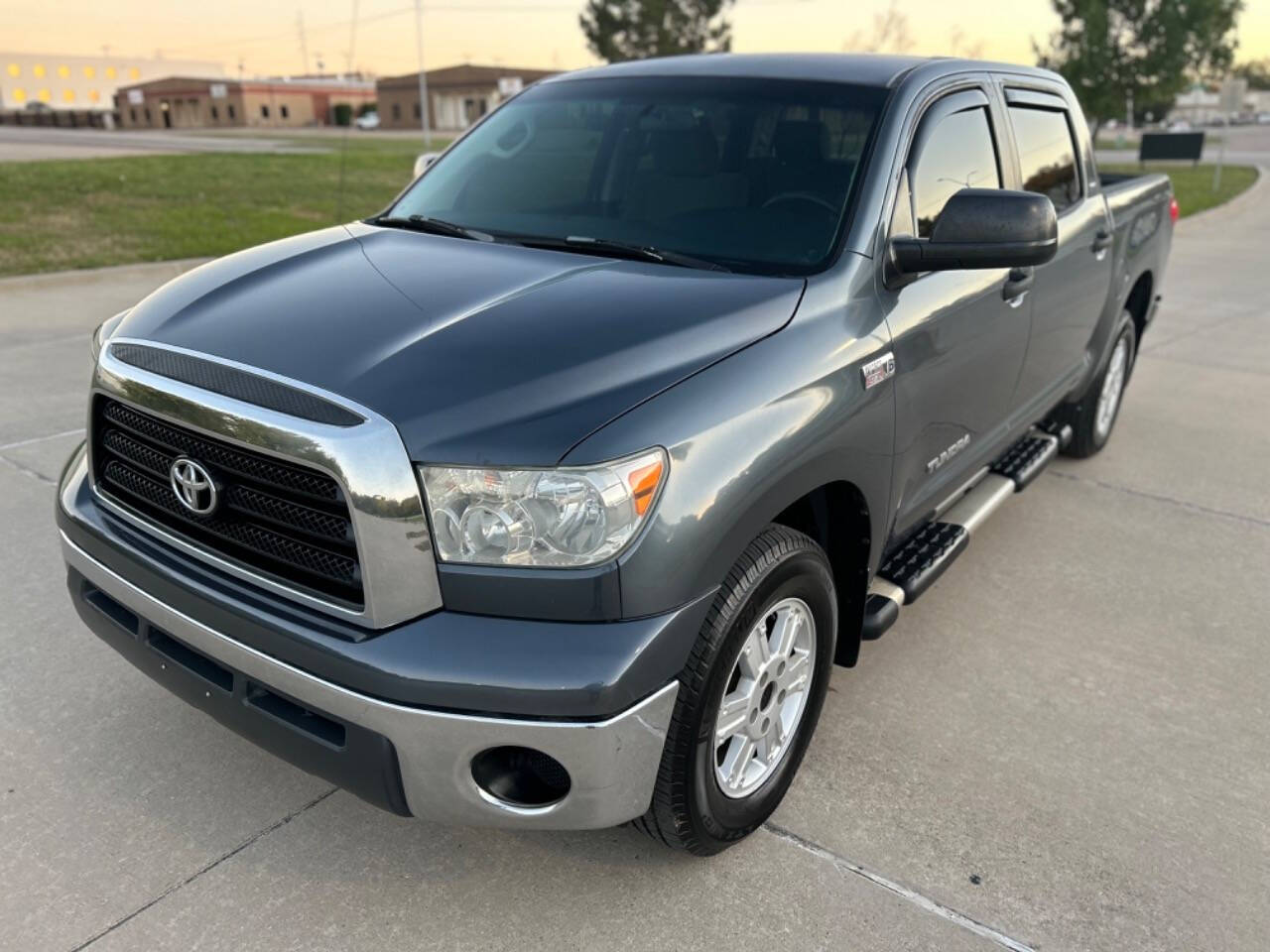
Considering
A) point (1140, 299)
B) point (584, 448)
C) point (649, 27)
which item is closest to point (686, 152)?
point (584, 448)

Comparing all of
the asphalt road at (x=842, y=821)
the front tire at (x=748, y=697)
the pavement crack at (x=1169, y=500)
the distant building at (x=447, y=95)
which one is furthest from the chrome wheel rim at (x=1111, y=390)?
the distant building at (x=447, y=95)

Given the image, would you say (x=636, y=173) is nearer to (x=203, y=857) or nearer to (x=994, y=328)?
(x=994, y=328)

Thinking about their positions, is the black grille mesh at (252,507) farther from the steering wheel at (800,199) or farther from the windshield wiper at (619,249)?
the steering wheel at (800,199)

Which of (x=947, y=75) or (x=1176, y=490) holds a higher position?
(x=947, y=75)

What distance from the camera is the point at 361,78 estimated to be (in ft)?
353

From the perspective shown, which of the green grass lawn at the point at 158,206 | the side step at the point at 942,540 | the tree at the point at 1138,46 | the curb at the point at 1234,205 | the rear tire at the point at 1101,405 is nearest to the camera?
the side step at the point at 942,540

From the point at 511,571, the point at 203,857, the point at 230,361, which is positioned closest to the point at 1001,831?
the point at 511,571

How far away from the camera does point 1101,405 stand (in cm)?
549

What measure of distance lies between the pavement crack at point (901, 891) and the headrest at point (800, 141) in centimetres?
187

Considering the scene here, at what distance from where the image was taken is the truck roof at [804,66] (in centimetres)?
327

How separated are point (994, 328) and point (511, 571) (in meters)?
2.14

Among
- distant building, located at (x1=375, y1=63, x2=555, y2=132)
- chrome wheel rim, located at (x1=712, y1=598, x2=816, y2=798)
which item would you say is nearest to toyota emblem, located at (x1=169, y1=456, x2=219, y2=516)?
chrome wheel rim, located at (x1=712, y1=598, x2=816, y2=798)

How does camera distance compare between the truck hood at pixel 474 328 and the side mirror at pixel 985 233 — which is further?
the side mirror at pixel 985 233

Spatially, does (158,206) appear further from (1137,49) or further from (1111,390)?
(1137,49)
